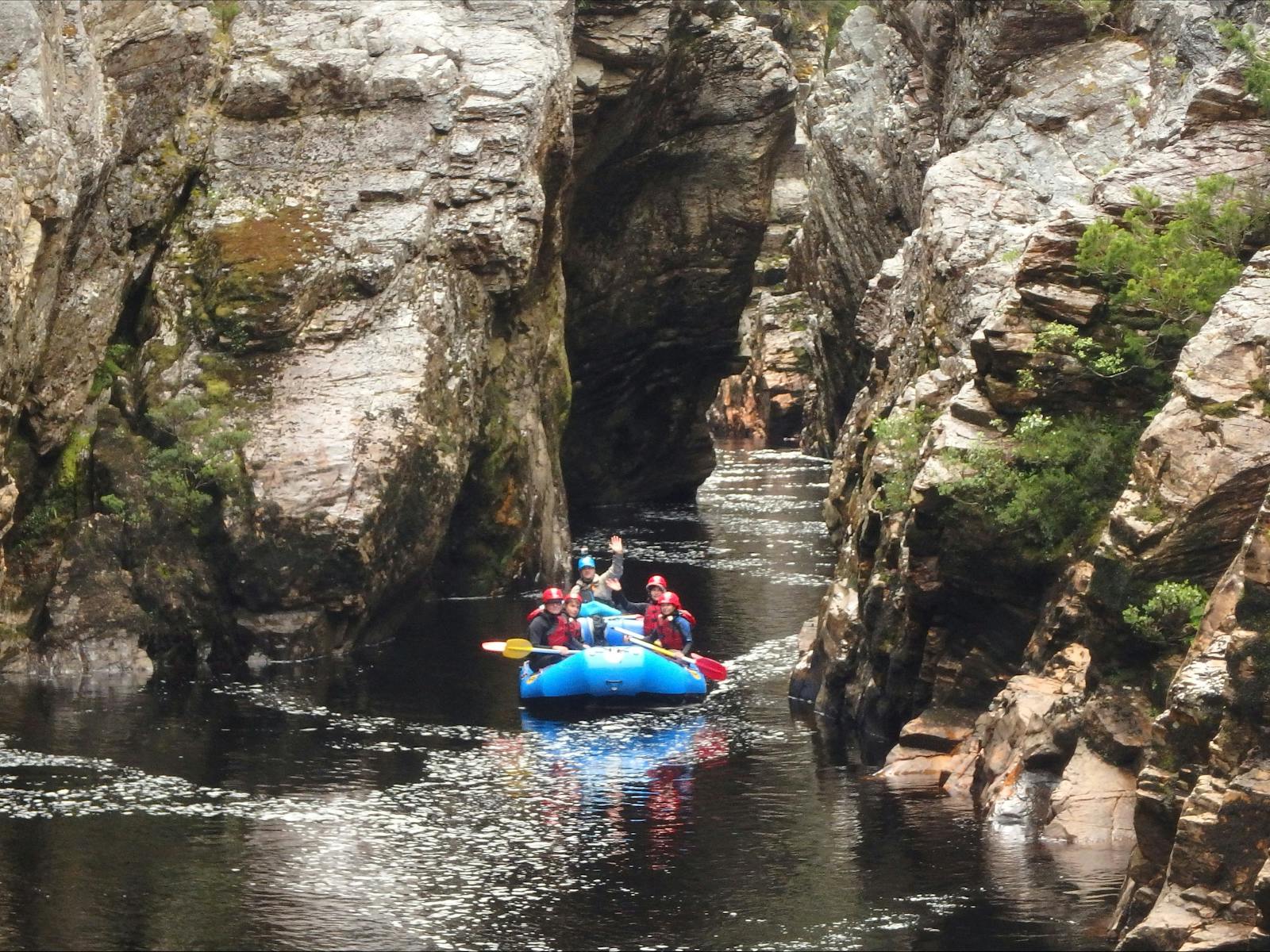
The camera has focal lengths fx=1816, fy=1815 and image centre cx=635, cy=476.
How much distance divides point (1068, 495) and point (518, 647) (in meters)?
10.8

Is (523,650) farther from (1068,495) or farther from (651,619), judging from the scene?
(1068,495)

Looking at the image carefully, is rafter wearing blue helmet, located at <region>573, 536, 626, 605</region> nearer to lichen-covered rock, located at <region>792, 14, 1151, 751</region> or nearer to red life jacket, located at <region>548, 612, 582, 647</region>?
red life jacket, located at <region>548, 612, 582, 647</region>

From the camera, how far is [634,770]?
25359 mm

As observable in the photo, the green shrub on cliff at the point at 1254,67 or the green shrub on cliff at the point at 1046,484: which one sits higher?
the green shrub on cliff at the point at 1254,67

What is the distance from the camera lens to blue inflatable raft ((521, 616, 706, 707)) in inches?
1152

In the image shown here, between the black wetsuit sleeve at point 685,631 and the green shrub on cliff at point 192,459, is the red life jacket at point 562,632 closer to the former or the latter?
the black wetsuit sleeve at point 685,631

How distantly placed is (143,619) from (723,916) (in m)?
17.0

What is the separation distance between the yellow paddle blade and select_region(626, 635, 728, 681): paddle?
69.4 inches

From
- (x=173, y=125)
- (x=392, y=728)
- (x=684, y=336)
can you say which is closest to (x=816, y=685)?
(x=392, y=728)

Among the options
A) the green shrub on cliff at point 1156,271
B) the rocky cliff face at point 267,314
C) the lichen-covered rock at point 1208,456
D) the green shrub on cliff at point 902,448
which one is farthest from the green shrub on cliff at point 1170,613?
the rocky cliff face at point 267,314

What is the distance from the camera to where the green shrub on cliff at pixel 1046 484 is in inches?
932

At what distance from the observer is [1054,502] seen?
23797mm

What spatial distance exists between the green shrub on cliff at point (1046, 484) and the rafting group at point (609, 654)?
23.6ft

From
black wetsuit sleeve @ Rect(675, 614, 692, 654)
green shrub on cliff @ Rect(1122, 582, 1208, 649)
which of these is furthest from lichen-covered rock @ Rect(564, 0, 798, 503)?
green shrub on cliff @ Rect(1122, 582, 1208, 649)
